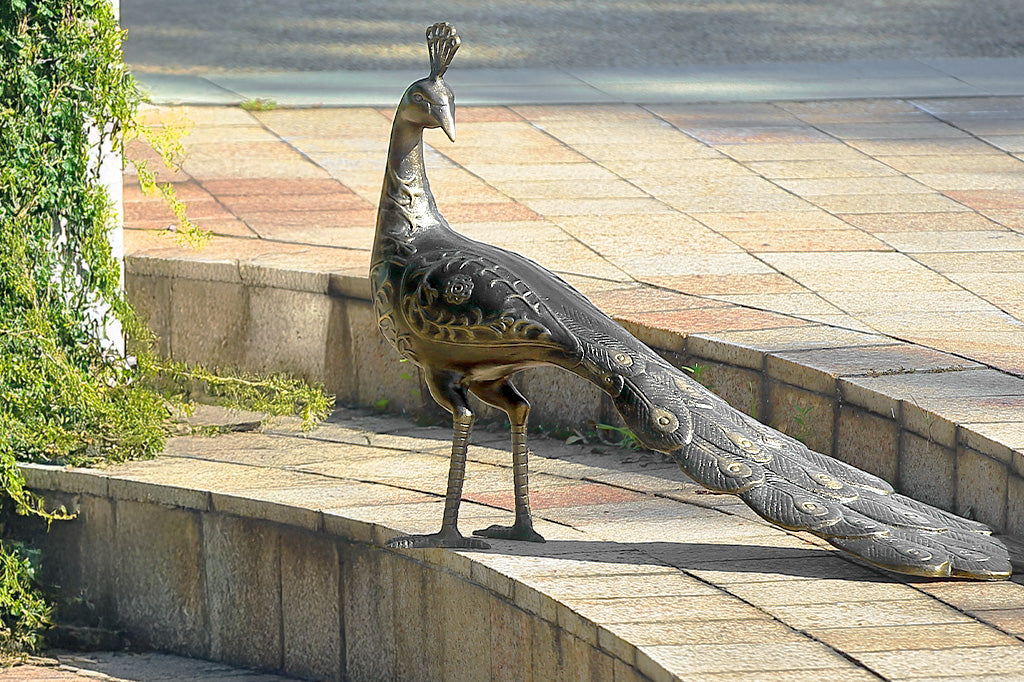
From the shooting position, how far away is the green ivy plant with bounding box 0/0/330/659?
514 centimetres

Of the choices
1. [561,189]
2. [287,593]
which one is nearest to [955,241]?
[561,189]

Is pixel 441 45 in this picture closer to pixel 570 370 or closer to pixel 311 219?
pixel 570 370

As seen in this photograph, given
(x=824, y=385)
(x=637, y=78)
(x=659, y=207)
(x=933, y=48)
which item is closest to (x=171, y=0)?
(x=637, y=78)

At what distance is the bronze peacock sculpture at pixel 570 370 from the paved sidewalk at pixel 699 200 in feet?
3.73

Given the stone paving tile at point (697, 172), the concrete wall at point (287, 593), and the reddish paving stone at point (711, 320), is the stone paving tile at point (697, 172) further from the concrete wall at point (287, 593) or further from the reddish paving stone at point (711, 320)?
the concrete wall at point (287, 593)

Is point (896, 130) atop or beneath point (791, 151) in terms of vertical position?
atop

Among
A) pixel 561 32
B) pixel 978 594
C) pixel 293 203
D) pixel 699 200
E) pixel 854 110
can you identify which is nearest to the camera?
pixel 978 594

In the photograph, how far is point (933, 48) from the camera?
35.3 ft

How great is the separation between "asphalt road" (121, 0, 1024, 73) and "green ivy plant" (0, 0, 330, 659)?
14.9ft

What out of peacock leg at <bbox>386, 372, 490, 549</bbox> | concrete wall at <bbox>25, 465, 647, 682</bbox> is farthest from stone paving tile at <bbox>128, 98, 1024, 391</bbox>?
peacock leg at <bbox>386, 372, 490, 549</bbox>

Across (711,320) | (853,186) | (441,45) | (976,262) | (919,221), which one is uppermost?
(441,45)

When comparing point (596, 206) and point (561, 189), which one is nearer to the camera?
point (596, 206)

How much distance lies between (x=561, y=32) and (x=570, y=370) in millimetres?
8247

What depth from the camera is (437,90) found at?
3.82 meters
